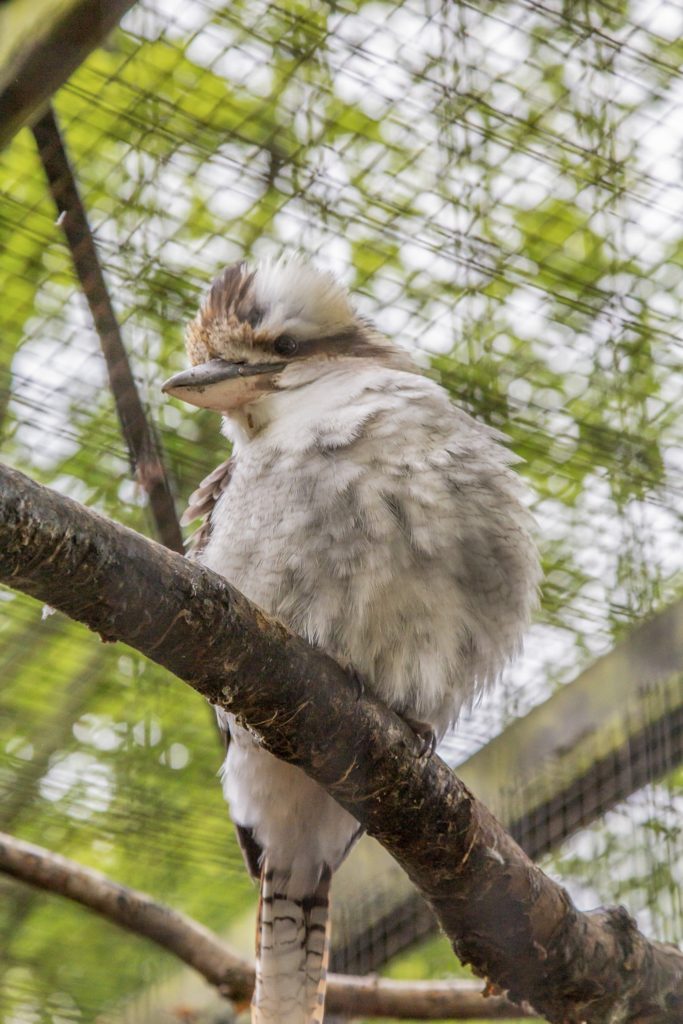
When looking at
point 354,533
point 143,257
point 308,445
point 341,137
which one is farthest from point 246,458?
point 341,137

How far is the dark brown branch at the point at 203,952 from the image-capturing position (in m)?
2.67

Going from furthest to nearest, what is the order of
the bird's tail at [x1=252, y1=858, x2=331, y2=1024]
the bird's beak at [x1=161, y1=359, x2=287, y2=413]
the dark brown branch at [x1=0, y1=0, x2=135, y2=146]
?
the bird's tail at [x1=252, y1=858, x2=331, y2=1024], the bird's beak at [x1=161, y1=359, x2=287, y2=413], the dark brown branch at [x1=0, y1=0, x2=135, y2=146]

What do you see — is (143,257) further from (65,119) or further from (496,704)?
(496,704)

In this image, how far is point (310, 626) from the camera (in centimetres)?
214

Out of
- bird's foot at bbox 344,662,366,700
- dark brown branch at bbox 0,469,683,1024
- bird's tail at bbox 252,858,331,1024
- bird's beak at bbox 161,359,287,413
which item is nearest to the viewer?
dark brown branch at bbox 0,469,683,1024

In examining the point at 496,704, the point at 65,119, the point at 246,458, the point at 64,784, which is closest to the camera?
the point at 246,458

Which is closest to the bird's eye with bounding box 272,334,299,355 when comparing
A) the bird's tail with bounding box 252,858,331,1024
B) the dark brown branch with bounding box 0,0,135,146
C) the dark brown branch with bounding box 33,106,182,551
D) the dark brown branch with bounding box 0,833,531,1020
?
the dark brown branch with bounding box 33,106,182,551

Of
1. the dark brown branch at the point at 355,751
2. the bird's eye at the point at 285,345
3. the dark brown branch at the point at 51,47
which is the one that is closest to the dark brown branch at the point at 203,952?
the dark brown branch at the point at 355,751

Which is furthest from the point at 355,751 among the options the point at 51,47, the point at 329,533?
the point at 51,47

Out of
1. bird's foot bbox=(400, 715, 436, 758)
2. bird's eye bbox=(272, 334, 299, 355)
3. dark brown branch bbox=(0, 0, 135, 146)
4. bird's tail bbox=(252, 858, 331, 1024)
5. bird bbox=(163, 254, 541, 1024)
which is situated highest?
bird's eye bbox=(272, 334, 299, 355)

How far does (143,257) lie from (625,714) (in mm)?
1455

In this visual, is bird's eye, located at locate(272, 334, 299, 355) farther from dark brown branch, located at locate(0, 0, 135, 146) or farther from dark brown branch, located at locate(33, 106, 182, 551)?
dark brown branch, located at locate(0, 0, 135, 146)

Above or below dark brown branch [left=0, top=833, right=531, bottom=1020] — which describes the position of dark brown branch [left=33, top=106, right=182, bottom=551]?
above

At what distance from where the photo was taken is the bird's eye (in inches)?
102
